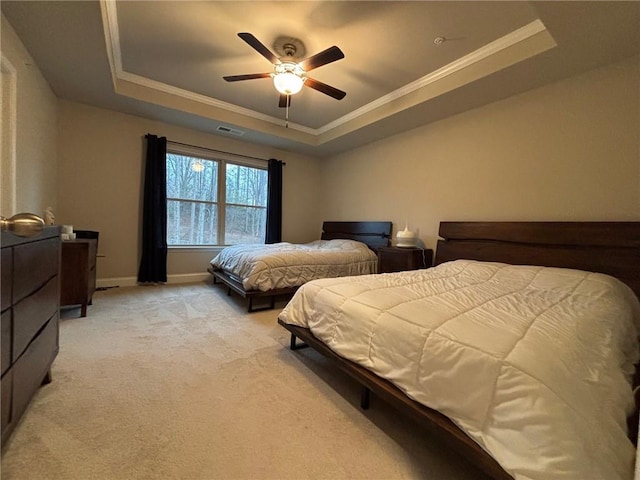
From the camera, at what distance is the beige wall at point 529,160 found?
7.39ft

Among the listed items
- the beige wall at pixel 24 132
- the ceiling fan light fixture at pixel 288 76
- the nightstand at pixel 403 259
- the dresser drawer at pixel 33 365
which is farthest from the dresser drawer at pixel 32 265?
the nightstand at pixel 403 259

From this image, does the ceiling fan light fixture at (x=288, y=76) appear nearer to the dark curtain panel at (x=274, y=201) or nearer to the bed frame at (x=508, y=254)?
the bed frame at (x=508, y=254)

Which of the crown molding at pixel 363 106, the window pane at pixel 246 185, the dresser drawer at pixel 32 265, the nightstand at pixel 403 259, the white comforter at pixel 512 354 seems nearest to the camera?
the white comforter at pixel 512 354

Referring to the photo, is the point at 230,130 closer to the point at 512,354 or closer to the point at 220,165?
the point at 220,165

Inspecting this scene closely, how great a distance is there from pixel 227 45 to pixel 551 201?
11.3ft

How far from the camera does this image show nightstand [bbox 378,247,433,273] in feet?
11.2

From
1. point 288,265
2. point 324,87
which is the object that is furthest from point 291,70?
point 288,265

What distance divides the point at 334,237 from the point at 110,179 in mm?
3604

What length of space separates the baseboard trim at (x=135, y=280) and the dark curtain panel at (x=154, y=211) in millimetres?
154

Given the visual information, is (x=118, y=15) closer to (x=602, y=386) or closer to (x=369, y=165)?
(x=369, y=165)

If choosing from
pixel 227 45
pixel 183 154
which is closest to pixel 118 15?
pixel 227 45

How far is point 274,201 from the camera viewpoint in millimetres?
5035

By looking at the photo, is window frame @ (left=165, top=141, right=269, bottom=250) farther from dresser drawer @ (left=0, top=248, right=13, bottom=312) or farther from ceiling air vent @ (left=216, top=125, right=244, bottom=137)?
dresser drawer @ (left=0, top=248, right=13, bottom=312)

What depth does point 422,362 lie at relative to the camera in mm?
1210
